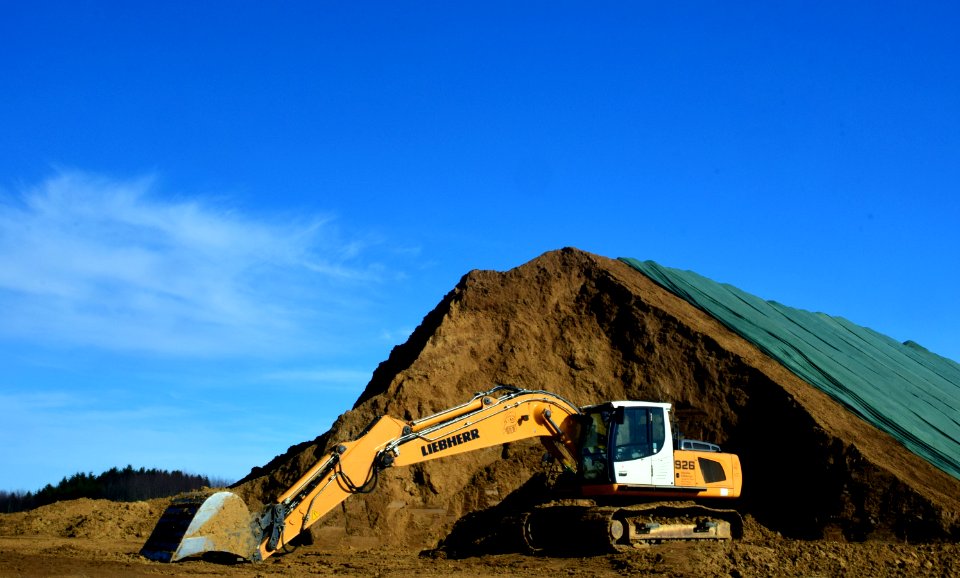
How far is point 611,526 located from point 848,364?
1358 cm

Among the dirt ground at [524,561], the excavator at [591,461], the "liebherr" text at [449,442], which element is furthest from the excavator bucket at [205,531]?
the "liebherr" text at [449,442]

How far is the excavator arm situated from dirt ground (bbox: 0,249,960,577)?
1.53 feet

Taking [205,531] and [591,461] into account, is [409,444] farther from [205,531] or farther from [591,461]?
[591,461]

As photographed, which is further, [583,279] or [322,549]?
[583,279]

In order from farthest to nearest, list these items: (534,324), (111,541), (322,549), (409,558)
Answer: (534,324) < (111,541) < (322,549) < (409,558)

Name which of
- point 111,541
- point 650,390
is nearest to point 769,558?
point 650,390

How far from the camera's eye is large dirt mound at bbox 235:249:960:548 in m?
18.2

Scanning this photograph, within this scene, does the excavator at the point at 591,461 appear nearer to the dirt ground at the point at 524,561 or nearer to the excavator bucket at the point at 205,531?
the dirt ground at the point at 524,561

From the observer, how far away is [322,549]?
1764 cm

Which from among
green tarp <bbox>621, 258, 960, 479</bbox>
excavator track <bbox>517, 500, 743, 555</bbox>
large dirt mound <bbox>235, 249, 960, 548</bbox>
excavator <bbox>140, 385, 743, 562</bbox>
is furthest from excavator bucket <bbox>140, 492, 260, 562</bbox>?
green tarp <bbox>621, 258, 960, 479</bbox>

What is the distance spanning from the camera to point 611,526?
14.4 m

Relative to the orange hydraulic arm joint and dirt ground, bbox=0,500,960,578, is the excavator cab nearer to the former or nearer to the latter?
the orange hydraulic arm joint

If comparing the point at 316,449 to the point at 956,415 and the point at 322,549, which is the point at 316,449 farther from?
the point at 956,415

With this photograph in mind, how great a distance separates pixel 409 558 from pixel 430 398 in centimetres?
528
